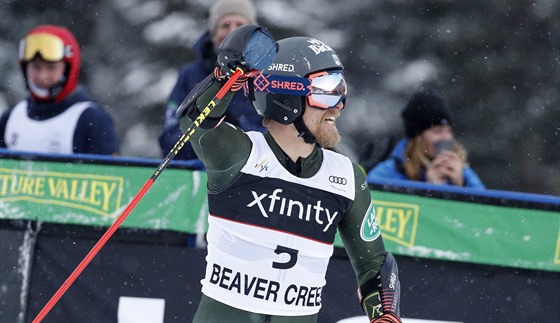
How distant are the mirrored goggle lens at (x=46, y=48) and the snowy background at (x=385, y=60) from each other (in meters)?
9.52

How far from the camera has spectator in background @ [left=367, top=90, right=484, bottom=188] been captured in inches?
300

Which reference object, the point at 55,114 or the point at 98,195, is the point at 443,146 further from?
the point at 55,114

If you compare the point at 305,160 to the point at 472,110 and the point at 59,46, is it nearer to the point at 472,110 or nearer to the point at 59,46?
the point at 59,46

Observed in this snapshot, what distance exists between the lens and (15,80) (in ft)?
62.1

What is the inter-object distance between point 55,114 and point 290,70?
2822 millimetres

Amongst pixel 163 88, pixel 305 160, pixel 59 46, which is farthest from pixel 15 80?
pixel 305 160

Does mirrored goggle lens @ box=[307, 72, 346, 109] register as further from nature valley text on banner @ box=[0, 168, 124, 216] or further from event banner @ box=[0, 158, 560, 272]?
nature valley text on banner @ box=[0, 168, 124, 216]

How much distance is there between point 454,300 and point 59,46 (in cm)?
323

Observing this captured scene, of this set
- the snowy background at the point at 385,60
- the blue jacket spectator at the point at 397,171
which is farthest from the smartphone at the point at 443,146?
A: the snowy background at the point at 385,60

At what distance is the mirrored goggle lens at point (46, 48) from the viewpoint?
814 cm

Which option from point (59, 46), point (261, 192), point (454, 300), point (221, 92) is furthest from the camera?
point (59, 46)

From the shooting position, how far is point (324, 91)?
17.6 ft

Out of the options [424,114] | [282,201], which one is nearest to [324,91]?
[282,201]

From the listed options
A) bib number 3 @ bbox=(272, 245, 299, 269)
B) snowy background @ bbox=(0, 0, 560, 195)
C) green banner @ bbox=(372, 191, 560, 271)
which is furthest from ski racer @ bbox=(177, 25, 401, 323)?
snowy background @ bbox=(0, 0, 560, 195)
